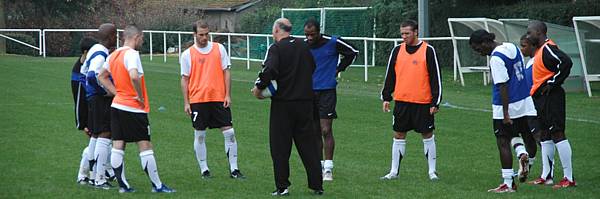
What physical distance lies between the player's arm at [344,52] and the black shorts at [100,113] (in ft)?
8.65

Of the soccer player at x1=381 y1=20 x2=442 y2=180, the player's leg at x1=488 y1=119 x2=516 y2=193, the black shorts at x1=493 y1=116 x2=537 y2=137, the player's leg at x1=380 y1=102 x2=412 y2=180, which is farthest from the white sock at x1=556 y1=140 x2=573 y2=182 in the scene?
the player's leg at x1=380 y1=102 x2=412 y2=180

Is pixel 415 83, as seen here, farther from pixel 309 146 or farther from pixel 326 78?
pixel 309 146

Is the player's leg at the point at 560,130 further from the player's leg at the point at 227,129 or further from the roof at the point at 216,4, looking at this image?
the roof at the point at 216,4

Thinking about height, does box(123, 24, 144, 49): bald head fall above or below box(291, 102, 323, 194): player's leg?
above

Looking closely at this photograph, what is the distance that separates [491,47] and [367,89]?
47.6 ft

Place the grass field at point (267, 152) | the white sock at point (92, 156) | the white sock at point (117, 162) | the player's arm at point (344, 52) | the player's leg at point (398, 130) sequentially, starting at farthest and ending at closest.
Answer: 1. the player's arm at point (344, 52)
2. the player's leg at point (398, 130)
3. the white sock at point (92, 156)
4. the grass field at point (267, 152)
5. the white sock at point (117, 162)

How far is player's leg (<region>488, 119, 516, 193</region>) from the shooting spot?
33.2ft

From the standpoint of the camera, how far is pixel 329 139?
11.5 m

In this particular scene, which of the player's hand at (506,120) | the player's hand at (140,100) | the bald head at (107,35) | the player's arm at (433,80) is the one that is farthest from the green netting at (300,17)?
the player's hand at (140,100)

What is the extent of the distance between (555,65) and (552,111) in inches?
18.8

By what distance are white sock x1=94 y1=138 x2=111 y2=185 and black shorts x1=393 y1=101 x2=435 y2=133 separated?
3.08 meters

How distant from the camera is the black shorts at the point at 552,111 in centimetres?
1064

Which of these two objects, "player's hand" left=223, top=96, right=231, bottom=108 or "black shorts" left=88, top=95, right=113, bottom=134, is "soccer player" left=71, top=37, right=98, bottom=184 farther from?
"player's hand" left=223, top=96, right=231, bottom=108

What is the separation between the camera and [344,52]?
11609mm
